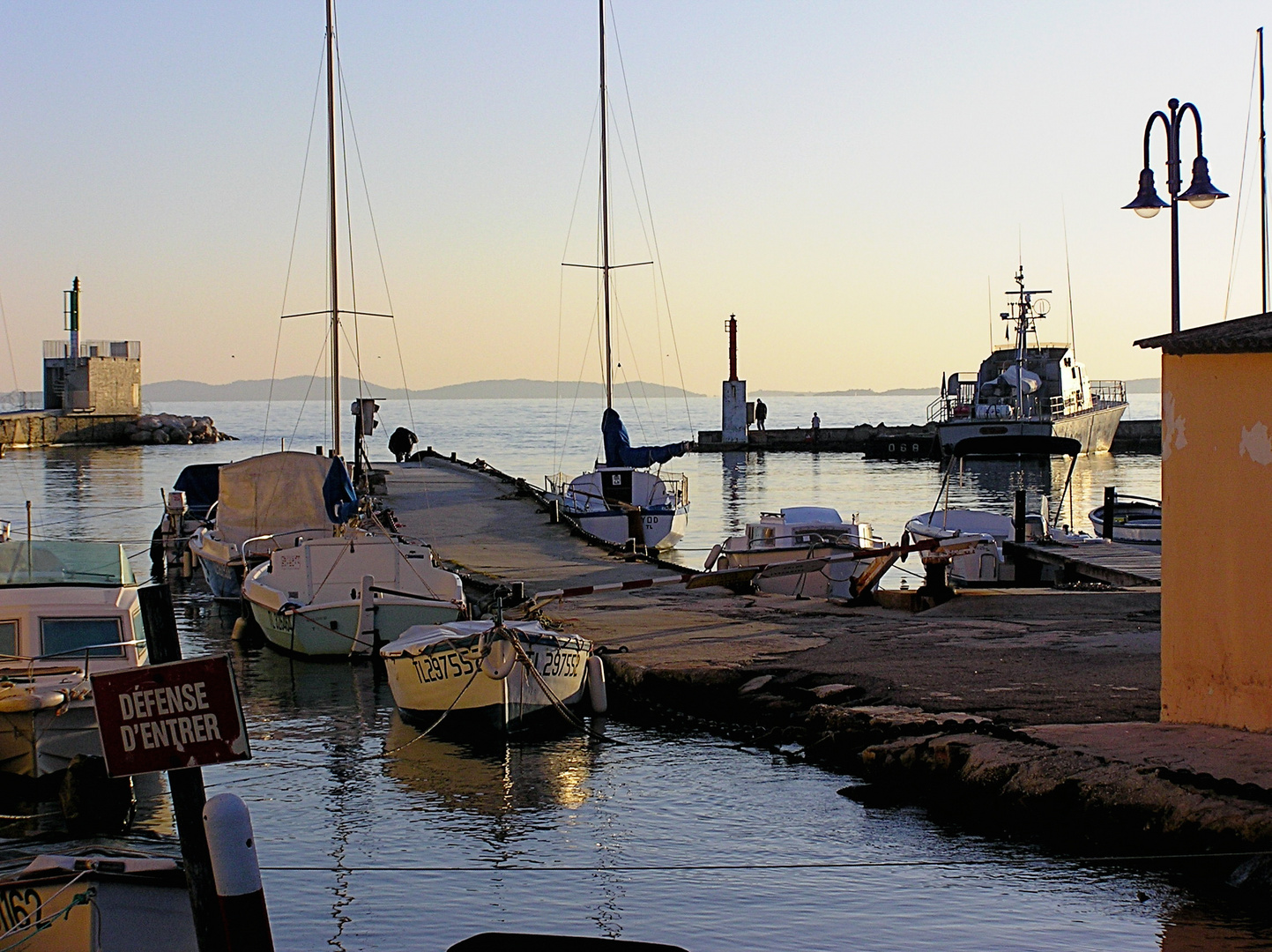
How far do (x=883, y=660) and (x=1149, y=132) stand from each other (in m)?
7.09

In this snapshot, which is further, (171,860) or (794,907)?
(794,907)

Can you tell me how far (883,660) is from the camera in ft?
56.9

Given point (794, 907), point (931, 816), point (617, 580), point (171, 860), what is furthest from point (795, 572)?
point (171, 860)

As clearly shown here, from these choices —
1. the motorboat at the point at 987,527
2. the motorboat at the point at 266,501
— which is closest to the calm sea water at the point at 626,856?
the motorboat at the point at 266,501

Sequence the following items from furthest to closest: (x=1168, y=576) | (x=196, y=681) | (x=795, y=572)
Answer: (x=795, y=572) → (x=1168, y=576) → (x=196, y=681)

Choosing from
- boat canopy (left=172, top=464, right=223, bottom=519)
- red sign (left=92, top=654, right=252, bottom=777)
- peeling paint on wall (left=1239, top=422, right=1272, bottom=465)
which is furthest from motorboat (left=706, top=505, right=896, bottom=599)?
boat canopy (left=172, top=464, right=223, bottom=519)

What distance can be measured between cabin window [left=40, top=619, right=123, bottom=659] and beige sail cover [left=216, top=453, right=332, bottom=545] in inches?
590

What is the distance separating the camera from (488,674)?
16.2 metres

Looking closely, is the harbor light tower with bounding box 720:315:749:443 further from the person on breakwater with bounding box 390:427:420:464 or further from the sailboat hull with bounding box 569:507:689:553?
A: the sailboat hull with bounding box 569:507:689:553

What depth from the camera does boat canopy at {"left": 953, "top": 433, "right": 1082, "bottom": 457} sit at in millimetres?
29953

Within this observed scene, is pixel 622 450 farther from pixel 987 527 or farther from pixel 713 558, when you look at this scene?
pixel 713 558

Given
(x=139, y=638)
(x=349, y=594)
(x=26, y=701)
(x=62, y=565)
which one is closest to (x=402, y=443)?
(x=349, y=594)

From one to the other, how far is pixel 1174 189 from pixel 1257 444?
6.84 m

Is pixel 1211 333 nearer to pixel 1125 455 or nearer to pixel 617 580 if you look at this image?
pixel 617 580
